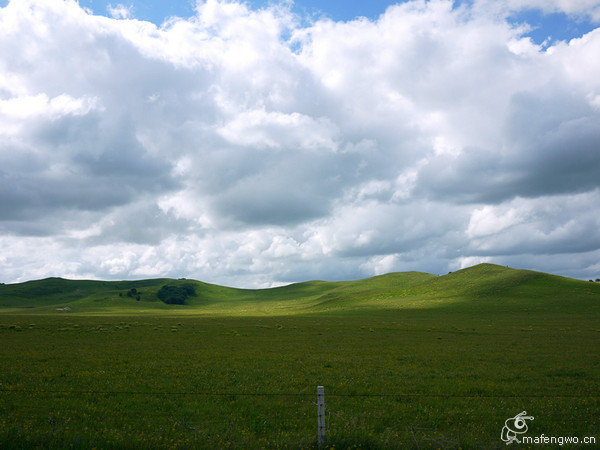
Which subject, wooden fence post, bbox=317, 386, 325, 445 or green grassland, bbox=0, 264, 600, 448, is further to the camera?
green grassland, bbox=0, 264, 600, 448

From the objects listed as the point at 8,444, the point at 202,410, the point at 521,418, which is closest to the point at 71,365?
the point at 202,410

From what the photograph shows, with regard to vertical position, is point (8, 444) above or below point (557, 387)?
above

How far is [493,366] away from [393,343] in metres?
14.9

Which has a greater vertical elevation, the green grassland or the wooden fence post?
the wooden fence post

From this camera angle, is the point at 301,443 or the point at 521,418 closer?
the point at 301,443

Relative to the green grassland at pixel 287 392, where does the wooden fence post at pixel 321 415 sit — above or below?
above

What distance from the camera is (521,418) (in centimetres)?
1559

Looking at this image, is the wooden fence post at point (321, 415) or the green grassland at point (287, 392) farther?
the green grassland at point (287, 392)

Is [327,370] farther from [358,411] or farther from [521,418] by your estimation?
[521,418]

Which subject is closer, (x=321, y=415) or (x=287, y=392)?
(x=321, y=415)

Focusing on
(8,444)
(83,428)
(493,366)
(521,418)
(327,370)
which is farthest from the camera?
(493,366)

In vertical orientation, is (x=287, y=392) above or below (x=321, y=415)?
below

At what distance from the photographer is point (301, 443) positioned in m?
11.8

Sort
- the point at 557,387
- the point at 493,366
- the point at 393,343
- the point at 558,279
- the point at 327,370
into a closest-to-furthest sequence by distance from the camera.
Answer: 1. the point at 557,387
2. the point at 327,370
3. the point at 493,366
4. the point at 393,343
5. the point at 558,279
